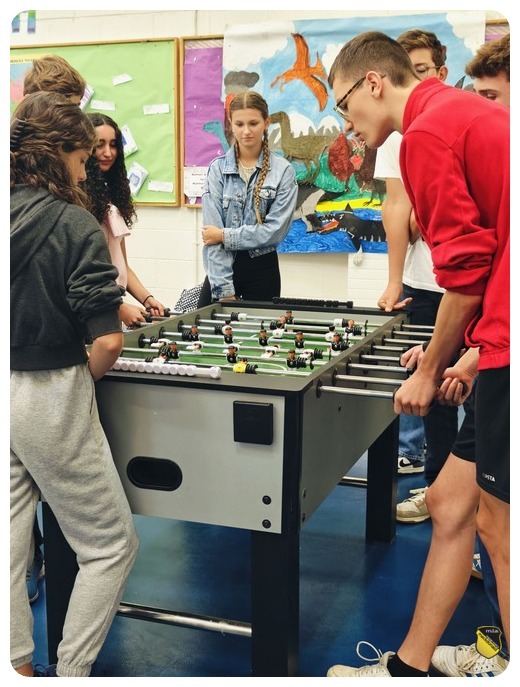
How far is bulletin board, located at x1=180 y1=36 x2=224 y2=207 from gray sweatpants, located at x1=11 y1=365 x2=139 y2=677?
3.50 metres

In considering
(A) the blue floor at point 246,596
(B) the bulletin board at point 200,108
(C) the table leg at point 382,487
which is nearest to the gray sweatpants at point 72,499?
(A) the blue floor at point 246,596

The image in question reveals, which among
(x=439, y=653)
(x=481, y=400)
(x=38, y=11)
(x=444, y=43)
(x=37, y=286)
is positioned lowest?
(x=439, y=653)

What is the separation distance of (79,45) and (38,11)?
0.46 m

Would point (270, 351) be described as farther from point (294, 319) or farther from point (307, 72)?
point (307, 72)

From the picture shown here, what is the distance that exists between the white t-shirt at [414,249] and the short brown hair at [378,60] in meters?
1.38

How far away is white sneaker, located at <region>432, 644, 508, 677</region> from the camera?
215 cm

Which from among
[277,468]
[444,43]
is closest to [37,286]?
[277,468]

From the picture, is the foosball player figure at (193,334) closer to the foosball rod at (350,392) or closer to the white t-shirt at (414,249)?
the foosball rod at (350,392)

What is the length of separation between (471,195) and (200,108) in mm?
3792

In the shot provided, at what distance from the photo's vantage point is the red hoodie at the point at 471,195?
5.17 feet

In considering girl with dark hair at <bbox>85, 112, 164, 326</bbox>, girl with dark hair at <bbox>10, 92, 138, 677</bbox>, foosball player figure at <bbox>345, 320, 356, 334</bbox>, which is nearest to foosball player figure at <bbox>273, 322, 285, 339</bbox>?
foosball player figure at <bbox>345, 320, 356, 334</bbox>

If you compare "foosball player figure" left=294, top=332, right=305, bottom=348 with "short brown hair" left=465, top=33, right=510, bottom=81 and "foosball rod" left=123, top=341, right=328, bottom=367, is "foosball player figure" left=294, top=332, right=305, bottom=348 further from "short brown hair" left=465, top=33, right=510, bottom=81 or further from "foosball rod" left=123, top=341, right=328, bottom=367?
"short brown hair" left=465, top=33, right=510, bottom=81

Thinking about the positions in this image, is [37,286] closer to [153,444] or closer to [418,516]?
[153,444]

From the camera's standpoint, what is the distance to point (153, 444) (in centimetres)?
193
